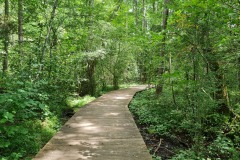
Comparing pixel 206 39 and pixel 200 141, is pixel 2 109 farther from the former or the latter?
pixel 206 39

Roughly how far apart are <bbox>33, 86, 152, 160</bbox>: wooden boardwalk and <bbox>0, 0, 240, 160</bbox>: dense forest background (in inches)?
20.9

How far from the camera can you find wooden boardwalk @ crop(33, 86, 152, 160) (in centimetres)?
413

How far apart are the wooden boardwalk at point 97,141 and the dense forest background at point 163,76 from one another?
0.53 meters

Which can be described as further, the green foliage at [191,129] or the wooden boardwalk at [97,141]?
the green foliage at [191,129]

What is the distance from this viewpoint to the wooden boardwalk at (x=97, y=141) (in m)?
4.13

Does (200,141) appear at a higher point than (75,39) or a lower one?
lower

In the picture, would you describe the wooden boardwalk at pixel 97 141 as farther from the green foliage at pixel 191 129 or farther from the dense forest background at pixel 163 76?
the green foliage at pixel 191 129

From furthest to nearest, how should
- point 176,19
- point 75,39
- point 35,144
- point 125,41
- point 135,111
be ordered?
point 125,41
point 75,39
point 135,111
point 176,19
point 35,144

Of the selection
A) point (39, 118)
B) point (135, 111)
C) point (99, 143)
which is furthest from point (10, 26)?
point (99, 143)

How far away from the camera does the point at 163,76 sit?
5762 millimetres

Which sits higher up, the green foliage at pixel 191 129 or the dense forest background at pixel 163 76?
the dense forest background at pixel 163 76

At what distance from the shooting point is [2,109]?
393cm

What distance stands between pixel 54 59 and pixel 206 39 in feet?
16.5

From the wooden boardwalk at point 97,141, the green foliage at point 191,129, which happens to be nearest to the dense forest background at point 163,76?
the green foliage at point 191,129
